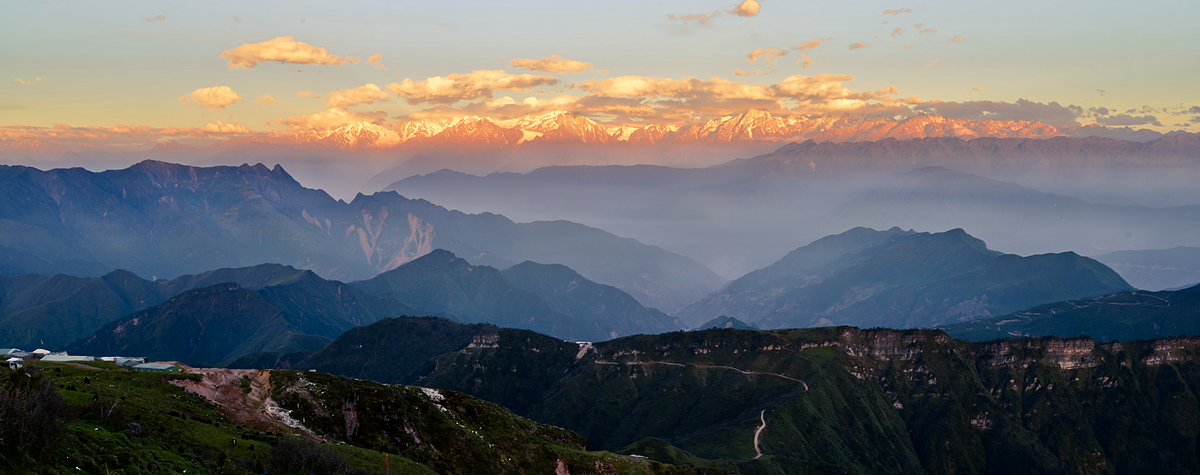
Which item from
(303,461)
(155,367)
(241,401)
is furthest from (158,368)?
(303,461)

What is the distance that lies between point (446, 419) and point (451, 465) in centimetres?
1394

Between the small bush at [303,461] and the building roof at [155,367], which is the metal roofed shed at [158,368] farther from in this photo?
the small bush at [303,461]

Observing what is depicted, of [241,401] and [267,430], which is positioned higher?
[241,401]

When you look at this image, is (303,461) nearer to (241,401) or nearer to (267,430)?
(267,430)

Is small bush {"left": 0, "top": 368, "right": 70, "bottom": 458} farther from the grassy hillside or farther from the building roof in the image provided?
the building roof

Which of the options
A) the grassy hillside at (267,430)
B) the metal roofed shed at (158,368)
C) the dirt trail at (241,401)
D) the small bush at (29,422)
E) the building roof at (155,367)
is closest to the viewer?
the small bush at (29,422)

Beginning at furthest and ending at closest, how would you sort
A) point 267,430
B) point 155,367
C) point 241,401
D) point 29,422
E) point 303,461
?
point 155,367 < point 241,401 < point 267,430 < point 303,461 < point 29,422

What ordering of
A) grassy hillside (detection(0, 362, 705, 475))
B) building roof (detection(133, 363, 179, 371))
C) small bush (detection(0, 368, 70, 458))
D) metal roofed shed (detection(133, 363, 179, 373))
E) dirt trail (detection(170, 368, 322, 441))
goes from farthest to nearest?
building roof (detection(133, 363, 179, 371)) → metal roofed shed (detection(133, 363, 179, 373)) → dirt trail (detection(170, 368, 322, 441)) → grassy hillside (detection(0, 362, 705, 475)) → small bush (detection(0, 368, 70, 458))

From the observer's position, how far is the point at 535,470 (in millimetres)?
150250

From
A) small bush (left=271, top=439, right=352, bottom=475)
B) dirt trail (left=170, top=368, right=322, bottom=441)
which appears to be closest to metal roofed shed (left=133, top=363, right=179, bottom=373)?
dirt trail (left=170, top=368, right=322, bottom=441)

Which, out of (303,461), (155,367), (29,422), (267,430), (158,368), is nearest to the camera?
(29,422)

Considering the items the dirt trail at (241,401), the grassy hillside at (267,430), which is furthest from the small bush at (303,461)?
the dirt trail at (241,401)

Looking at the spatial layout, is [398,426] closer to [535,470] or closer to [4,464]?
[535,470]

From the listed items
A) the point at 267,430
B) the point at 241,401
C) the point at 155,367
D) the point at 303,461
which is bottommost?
the point at 267,430
